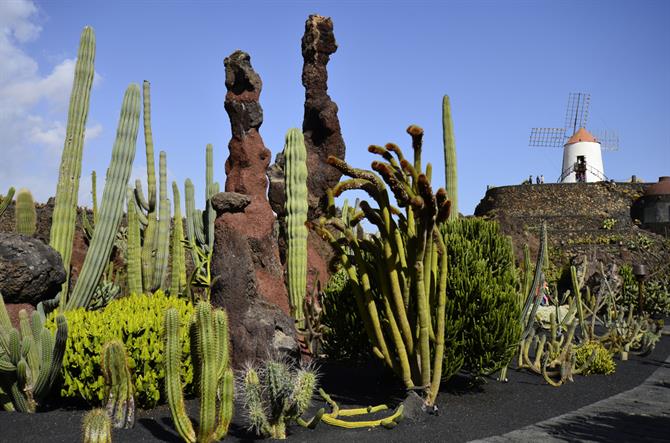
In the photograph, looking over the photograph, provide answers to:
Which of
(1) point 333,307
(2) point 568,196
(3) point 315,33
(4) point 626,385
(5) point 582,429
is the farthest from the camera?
(2) point 568,196

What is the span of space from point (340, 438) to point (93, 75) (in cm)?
599

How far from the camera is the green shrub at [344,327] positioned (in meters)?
7.86

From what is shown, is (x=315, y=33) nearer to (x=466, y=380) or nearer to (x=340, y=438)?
(x=466, y=380)

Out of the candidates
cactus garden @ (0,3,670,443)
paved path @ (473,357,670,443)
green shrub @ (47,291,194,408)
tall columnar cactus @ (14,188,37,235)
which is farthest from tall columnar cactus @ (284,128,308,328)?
paved path @ (473,357,670,443)

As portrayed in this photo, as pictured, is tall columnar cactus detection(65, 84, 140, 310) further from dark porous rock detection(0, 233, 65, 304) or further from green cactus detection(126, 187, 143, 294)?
green cactus detection(126, 187, 143, 294)

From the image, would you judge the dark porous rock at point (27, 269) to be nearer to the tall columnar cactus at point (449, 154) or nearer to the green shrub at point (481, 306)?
the green shrub at point (481, 306)

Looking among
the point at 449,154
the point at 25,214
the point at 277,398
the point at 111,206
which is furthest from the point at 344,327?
the point at 25,214

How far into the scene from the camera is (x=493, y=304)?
279 inches

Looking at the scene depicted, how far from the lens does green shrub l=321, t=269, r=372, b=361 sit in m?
7.86

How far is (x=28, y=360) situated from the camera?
6555 millimetres

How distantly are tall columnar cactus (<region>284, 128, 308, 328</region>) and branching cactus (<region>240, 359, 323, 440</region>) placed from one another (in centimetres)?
411

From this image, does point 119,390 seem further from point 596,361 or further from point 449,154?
point 449,154

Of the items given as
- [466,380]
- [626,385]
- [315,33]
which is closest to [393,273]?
[466,380]

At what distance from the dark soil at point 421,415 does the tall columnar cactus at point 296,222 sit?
4.71ft
